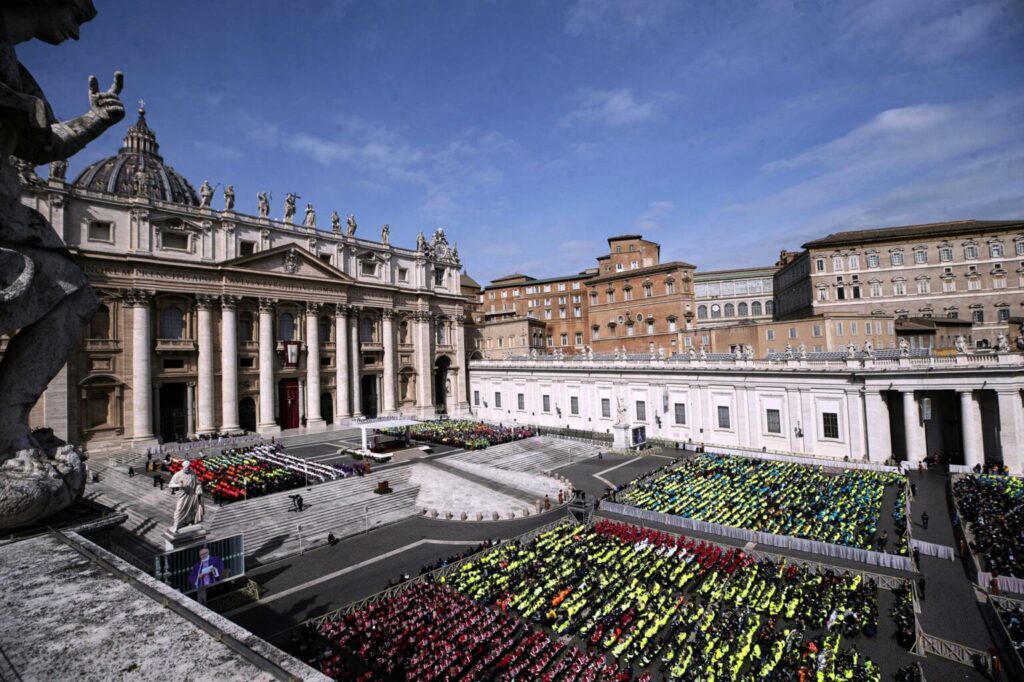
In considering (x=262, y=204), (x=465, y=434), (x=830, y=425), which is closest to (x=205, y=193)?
(x=262, y=204)

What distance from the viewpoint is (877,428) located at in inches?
1304

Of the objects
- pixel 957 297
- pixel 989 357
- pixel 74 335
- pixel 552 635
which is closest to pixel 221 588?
pixel 552 635

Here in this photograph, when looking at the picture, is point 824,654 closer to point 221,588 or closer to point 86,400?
point 221,588

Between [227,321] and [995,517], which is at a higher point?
[227,321]

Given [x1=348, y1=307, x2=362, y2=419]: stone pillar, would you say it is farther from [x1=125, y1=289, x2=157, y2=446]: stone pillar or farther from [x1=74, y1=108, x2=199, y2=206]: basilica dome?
[x1=74, y1=108, x2=199, y2=206]: basilica dome

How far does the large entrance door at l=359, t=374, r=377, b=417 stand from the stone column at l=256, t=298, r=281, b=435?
10.9m

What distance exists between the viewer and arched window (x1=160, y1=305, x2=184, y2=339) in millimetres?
40331

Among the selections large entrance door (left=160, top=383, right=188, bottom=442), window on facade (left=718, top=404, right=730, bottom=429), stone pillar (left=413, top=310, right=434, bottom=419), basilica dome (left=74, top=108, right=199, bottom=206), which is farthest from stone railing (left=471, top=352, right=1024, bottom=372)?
basilica dome (left=74, top=108, right=199, bottom=206)

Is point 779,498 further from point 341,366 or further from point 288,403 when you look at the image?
point 288,403

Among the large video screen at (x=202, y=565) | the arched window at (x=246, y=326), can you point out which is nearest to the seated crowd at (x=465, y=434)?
the arched window at (x=246, y=326)

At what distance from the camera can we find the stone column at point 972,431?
30.3m

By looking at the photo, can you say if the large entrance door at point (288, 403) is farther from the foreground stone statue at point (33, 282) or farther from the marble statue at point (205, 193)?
the foreground stone statue at point (33, 282)

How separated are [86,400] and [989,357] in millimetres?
58238

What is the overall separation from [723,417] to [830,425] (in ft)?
23.8
